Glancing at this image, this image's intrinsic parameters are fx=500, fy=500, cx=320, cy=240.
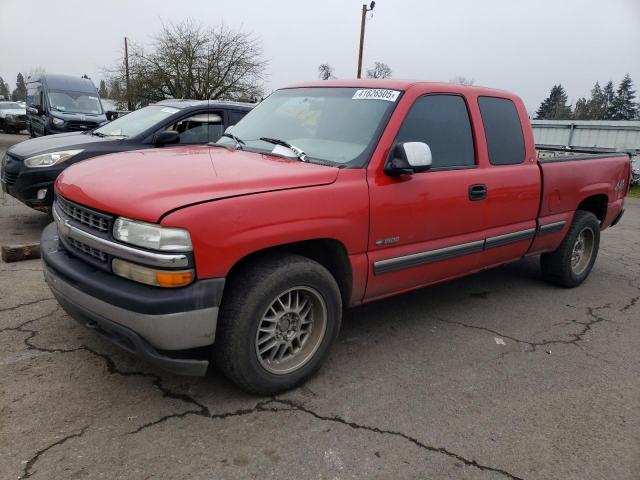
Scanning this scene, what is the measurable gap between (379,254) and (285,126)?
123cm

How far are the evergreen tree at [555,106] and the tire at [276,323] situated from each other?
67424 millimetres

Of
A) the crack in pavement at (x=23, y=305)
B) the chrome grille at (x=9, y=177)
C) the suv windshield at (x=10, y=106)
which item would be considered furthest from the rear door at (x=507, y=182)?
the suv windshield at (x=10, y=106)

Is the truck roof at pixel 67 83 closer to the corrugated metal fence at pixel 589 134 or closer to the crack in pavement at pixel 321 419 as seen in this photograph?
the corrugated metal fence at pixel 589 134

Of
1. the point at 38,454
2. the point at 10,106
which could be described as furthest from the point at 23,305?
the point at 10,106

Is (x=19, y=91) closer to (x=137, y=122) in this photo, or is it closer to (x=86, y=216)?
(x=137, y=122)

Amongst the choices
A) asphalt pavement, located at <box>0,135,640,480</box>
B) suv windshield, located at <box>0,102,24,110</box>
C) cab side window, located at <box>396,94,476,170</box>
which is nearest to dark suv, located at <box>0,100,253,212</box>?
asphalt pavement, located at <box>0,135,640,480</box>

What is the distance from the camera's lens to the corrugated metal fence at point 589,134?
45.8 ft

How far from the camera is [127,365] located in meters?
3.12

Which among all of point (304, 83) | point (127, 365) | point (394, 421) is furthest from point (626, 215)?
point (127, 365)

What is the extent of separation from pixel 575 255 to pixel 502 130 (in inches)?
77.5

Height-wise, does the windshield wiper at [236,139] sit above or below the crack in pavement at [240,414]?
above

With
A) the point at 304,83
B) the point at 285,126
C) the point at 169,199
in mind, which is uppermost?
the point at 304,83

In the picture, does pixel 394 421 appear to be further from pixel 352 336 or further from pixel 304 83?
pixel 304 83

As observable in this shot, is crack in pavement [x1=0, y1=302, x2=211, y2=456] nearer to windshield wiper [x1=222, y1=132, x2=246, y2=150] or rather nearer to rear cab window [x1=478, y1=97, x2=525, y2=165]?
windshield wiper [x1=222, y1=132, x2=246, y2=150]
